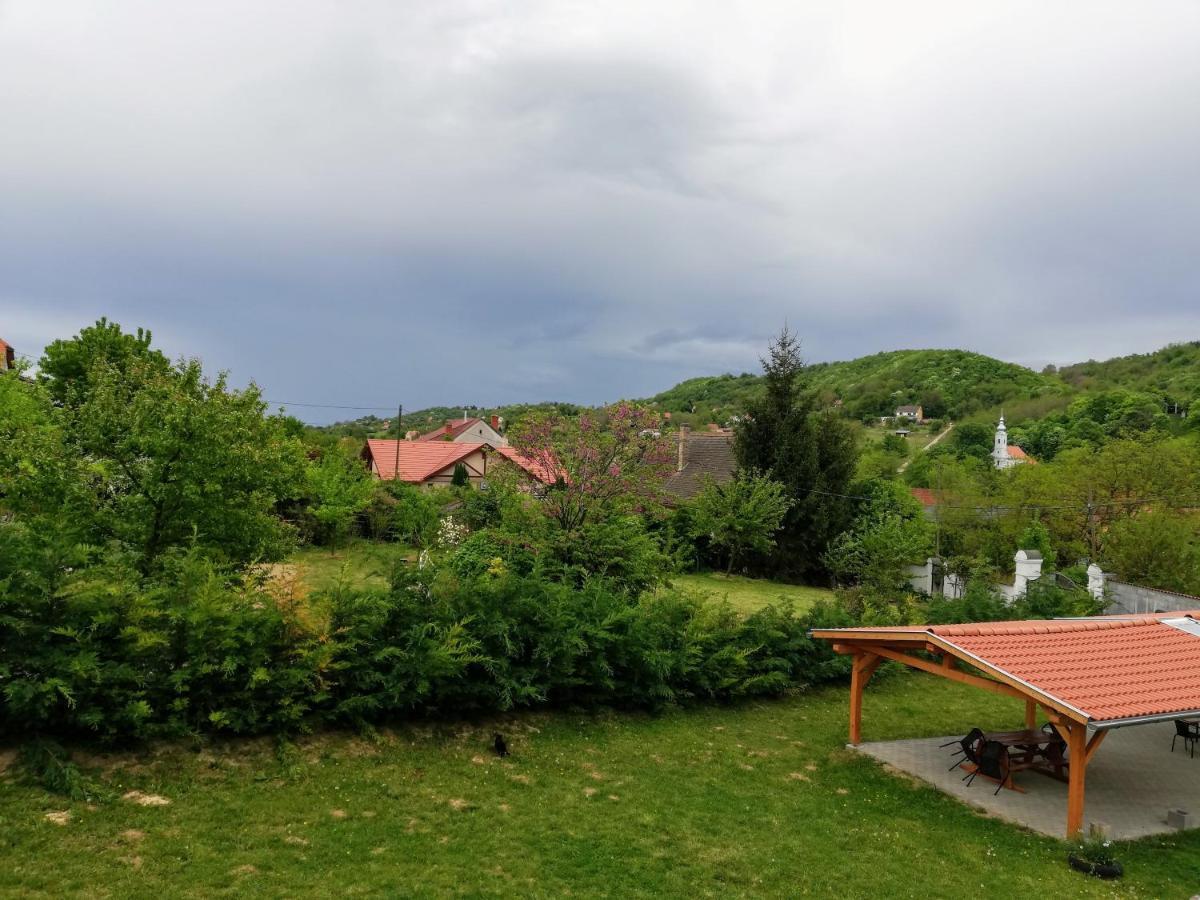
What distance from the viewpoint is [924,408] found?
325 feet

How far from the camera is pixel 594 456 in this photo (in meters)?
15.3

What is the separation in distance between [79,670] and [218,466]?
13.1ft

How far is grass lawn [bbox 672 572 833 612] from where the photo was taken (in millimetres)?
22250

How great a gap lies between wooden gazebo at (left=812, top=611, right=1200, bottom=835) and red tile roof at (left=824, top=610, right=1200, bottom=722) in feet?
0.04

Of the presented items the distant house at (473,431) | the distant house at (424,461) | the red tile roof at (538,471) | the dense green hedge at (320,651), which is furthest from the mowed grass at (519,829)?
the distant house at (473,431)

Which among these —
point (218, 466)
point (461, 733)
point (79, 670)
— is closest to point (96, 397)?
point (218, 466)

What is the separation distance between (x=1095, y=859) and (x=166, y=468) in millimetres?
11892

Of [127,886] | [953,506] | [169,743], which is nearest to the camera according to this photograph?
[127,886]

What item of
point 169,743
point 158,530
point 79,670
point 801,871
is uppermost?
point 158,530

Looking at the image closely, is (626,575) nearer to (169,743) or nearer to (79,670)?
(169,743)

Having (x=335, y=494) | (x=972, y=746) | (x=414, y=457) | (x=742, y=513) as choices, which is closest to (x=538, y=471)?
(x=972, y=746)

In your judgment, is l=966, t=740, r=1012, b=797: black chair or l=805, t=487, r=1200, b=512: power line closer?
l=966, t=740, r=1012, b=797: black chair

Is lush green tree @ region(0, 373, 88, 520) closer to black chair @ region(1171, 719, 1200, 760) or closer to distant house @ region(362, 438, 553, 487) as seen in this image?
black chair @ region(1171, 719, 1200, 760)

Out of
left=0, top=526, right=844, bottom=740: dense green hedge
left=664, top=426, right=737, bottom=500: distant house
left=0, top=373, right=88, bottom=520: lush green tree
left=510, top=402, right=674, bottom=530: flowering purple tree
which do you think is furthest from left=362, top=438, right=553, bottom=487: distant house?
left=0, top=526, right=844, bottom=740: dense green hedge
